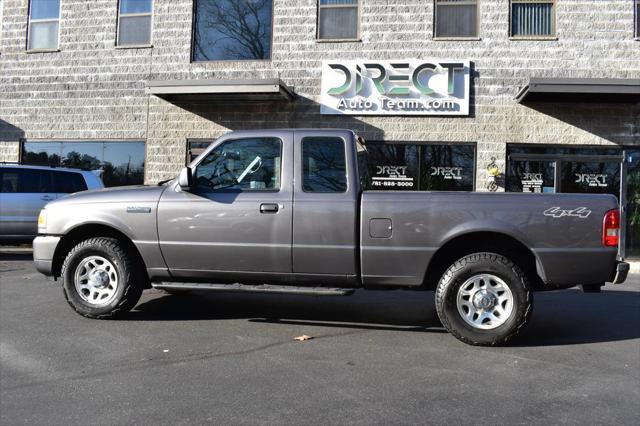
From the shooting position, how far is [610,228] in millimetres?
4605

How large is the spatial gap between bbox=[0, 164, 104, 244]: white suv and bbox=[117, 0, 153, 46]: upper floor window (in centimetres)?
450

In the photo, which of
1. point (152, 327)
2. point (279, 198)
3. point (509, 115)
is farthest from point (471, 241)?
point (509, 115)

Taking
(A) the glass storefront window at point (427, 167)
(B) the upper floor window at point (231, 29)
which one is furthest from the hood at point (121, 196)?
(B) the upper floor window at point (231, 29)

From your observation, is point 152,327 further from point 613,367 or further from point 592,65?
point 592,65

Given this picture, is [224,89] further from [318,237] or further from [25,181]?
[318,237]

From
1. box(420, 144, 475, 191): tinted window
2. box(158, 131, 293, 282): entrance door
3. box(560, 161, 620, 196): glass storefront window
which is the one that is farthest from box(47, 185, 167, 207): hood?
box(560, 161, 620, 196): glass storefront window

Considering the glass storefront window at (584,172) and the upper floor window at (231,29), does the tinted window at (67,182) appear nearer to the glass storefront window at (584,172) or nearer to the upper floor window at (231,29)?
the upper floor window at (231,29)

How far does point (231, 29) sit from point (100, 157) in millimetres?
4715

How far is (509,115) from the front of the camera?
38.6ft

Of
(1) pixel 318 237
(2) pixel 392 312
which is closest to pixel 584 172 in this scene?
(2) pixel 392 312

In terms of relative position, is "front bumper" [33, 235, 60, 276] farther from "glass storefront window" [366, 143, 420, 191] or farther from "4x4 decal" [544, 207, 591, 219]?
"glass storefront window" [366, 143, 420, 191]

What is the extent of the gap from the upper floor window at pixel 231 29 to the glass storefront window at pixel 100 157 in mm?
2959

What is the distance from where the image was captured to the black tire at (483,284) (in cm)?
460

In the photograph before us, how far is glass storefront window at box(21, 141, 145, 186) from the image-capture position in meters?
13.3
